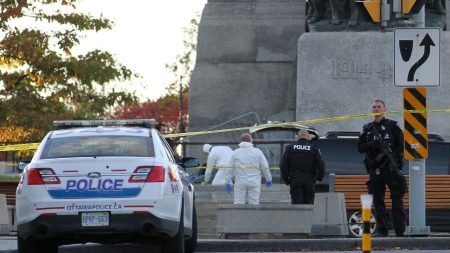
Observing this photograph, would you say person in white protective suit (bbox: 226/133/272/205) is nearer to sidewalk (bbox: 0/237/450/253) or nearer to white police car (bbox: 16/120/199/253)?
sidewalk (bbox: 0/237/450/253)

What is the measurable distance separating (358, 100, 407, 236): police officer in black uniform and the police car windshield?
4377mm

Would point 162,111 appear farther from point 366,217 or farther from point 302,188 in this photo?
point 366,217

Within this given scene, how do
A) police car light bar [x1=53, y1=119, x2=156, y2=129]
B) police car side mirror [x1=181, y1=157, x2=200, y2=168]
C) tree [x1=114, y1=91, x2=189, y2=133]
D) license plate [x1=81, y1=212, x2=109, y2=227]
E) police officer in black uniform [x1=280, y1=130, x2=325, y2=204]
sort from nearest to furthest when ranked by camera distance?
license plate [x1=81, y1=212, x2=109, y2=227]
police car light bar [x1=53, y1=119, x2=156, y2=129]
police car side mirror [x1=181, y1=157, x2=200, y2=168]
police officer in black uniform [x1=280, y1=130, x2=325, y2=204]
tree [x1=114, y1=91, x2=189, y2=133]

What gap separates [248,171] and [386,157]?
5.52 metres

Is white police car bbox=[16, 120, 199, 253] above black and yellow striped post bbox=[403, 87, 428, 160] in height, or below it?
below

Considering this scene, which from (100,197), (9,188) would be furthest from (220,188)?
(100,197)

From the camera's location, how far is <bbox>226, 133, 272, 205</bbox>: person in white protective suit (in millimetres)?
24750

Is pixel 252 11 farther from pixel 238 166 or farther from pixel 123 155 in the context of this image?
pixel 123 155

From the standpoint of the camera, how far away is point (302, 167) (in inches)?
877

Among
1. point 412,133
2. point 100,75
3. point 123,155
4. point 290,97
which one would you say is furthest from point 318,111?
point 123,155

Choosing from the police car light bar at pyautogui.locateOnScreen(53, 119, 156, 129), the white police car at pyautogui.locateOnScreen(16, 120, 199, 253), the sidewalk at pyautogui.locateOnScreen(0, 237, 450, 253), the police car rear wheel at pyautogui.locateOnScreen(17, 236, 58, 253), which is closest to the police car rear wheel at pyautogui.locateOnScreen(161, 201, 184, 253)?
the white police car at pyautogui.locateOnScreen(16, 120, 199, 253)

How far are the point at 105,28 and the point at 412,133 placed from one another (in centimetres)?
2184

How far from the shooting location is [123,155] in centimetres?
1570

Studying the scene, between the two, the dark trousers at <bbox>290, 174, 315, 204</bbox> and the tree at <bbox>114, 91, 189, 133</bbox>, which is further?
the tree at <bbox>114, 91, 189, 133</bbox>
